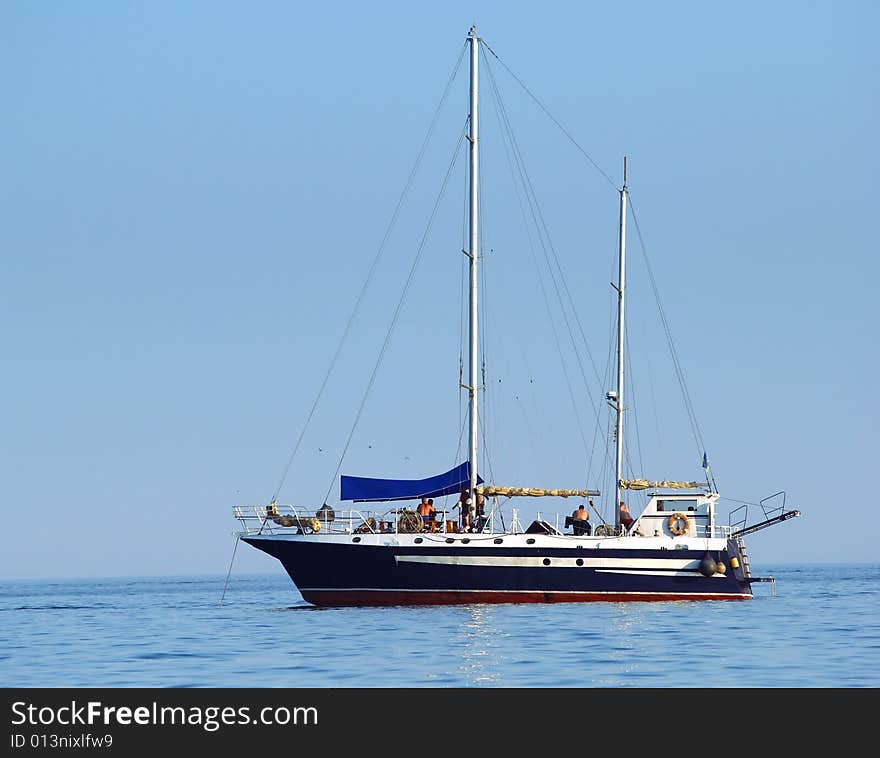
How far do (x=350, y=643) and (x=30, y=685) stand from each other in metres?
10.0

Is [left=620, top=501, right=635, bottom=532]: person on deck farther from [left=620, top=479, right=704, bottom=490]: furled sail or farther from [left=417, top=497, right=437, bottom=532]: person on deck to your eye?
[left=417, top=497, right=437, bottom=532]: person on deck

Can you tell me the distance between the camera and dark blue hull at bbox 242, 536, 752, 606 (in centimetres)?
4994

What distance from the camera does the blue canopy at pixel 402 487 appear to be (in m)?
52.2

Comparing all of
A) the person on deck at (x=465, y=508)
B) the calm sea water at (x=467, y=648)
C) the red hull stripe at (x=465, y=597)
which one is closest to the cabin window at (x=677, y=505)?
the red hull stripe at (x=465, y=597)

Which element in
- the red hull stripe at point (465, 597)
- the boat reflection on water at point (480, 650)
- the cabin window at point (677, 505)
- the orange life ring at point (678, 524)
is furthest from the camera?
the cabin window at point (677, 505)

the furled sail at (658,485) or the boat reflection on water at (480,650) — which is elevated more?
the furled sail at (658,485)

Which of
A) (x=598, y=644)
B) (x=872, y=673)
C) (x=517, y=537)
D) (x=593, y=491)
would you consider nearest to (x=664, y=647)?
(x=598, y=644)

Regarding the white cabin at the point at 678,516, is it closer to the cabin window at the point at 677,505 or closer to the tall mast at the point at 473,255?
the cabin window at the point at 677,505

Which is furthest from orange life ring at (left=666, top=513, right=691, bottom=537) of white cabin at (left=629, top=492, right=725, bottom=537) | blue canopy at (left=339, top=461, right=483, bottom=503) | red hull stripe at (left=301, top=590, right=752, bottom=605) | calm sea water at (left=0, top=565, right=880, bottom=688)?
blue canopy at (left=339, top=461, right=483, bottom=503)

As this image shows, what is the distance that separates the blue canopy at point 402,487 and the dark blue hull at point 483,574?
252 cm

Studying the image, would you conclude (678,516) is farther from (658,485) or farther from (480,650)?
(480,650)

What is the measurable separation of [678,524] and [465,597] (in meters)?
8.46
